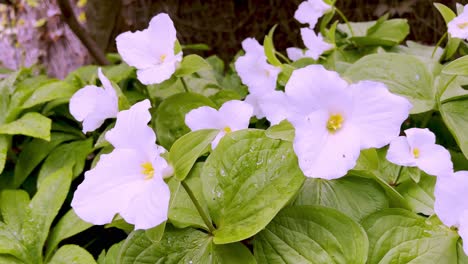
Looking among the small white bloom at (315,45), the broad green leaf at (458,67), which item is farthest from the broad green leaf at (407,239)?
the small white bloom at (315,45)

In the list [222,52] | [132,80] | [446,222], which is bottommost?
[222,52]

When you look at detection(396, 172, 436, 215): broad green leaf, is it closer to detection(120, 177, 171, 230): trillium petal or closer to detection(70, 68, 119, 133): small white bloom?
detection(120, 177, 171, 230): trillium petal

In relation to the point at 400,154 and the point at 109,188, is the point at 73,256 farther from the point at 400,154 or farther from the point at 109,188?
the point at 400,154

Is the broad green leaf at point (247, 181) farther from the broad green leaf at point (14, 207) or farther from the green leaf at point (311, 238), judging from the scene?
the broad green leaf at point (14, 207)

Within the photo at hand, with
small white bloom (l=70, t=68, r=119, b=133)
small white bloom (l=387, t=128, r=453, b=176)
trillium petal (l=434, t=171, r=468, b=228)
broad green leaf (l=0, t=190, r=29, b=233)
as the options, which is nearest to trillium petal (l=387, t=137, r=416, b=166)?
small white bloom (l=387, t=128, r=453, b=176)

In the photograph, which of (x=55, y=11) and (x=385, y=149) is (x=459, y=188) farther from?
(x=55, y=11)

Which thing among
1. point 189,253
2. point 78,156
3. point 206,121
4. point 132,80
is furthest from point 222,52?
point 189,253
